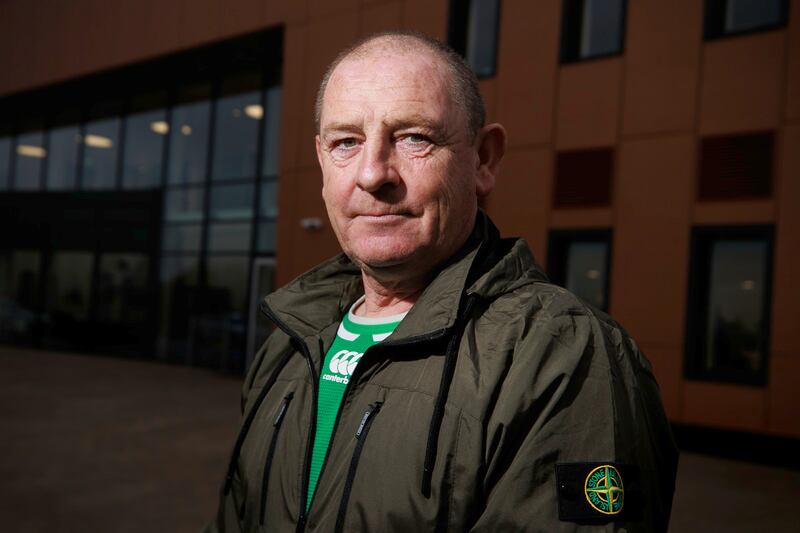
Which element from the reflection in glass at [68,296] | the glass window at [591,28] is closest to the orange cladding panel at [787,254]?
the glass window at [591,28]

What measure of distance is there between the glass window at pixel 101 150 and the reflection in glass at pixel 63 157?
39 centimetres

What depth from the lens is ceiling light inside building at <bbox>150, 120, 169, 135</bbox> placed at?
624 inches

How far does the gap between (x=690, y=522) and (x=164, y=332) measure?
1261 cm

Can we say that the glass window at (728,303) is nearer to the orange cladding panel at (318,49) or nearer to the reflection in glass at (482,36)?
the reflection in glass at (482,36)

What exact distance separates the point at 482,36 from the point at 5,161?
1553 centimetres

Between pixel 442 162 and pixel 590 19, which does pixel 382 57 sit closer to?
pixel 442 162

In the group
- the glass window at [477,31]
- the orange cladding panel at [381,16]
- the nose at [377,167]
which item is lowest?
the nose at [377,167]

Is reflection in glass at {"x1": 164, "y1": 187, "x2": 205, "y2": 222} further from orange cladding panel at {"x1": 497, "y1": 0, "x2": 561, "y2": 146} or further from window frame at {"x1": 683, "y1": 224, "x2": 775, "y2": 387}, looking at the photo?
window frame at {"x1": 683, "y1": 224, "x2": 775, "y2": 387}

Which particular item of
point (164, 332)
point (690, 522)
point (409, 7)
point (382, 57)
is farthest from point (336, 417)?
point (164, 332)

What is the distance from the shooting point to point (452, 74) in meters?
1.46

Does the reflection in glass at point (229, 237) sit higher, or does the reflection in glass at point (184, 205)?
the reflection in glass at point (184, 205)

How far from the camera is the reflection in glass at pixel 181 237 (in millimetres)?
14914

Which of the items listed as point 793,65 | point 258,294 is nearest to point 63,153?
point 258,294

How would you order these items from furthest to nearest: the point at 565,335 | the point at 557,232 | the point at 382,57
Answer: the point at 557,232
the point at 382,57
the point at 565,335
